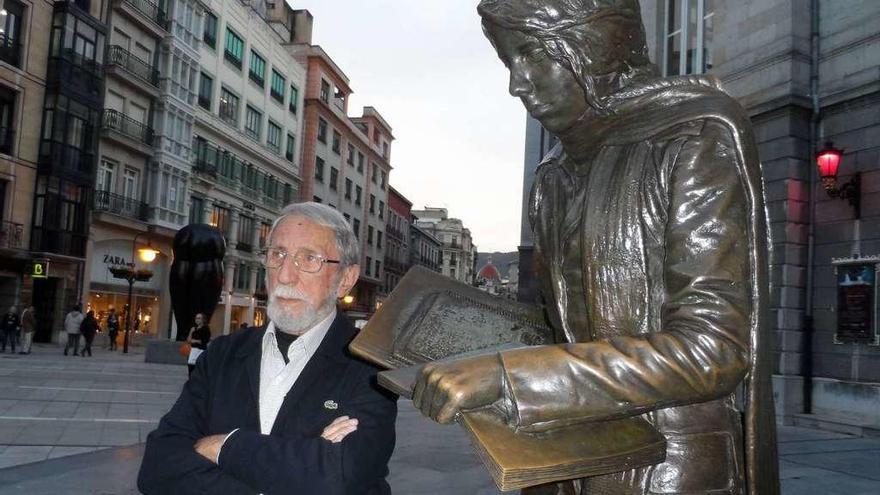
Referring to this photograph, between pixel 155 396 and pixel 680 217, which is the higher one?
pixel 680 217

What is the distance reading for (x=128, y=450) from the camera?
735cm

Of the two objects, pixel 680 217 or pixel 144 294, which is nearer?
pixel 680 217

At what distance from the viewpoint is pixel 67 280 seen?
27.5 meters

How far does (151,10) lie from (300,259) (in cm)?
3413

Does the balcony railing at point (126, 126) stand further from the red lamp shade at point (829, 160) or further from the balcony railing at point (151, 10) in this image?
the red lamp shade at point (829, 160)

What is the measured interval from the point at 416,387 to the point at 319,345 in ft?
5.36

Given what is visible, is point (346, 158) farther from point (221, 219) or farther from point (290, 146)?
point (221, 219)

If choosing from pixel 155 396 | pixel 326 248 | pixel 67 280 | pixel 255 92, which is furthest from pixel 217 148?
pixel 326 248

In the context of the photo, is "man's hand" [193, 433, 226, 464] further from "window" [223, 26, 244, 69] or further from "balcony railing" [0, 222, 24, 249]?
"window" [223, 26, 244, 69]

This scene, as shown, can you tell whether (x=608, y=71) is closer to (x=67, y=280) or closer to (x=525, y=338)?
(x=525, y=338)

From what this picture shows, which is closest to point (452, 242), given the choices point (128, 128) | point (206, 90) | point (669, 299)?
point (206, 90)

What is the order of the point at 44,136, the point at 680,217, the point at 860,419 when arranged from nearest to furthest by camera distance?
the point at 680,217
the point at 860,419
the point at 44,136

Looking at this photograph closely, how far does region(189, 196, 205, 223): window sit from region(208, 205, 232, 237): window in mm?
902

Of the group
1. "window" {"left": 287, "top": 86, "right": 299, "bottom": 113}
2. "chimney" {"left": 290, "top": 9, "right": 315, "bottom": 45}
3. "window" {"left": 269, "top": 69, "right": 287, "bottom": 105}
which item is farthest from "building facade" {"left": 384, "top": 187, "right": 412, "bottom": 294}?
"window" {"left": 269, "top": 69, "right": 287, "bottom": 105}
